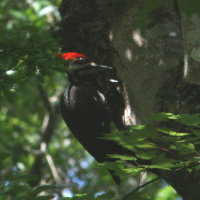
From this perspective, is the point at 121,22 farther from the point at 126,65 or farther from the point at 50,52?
the point at 50,52

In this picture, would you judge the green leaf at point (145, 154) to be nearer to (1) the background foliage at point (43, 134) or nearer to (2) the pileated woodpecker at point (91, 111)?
(1) the background foliage at point (43, 134)

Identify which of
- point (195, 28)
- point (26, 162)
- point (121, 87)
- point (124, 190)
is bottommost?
point (124, 190)

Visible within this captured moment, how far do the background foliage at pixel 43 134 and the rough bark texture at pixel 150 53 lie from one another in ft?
1.13

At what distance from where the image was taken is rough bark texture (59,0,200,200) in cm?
300

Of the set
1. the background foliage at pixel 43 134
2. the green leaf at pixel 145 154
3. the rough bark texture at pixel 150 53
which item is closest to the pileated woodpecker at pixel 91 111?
the rough bark texture at pixel 150 53

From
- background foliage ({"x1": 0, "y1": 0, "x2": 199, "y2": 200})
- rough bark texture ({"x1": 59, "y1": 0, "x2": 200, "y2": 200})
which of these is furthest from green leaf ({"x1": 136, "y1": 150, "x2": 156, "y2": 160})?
rough bark texture ({"x1": 59, "y1": 0, "x2": 200, "y2": 200})

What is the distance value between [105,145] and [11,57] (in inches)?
53.9

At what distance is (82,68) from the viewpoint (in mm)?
3969

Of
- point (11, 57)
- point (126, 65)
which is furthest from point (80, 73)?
point (11, 57)

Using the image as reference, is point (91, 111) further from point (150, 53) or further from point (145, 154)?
point (145, 154)

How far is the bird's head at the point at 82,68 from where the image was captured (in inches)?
147

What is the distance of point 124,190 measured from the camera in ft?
26.2

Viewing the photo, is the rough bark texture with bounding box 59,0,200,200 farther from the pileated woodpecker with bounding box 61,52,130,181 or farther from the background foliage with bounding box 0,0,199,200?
the background foliage with bounding box 0,0,199,200

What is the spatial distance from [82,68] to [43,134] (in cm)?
262
